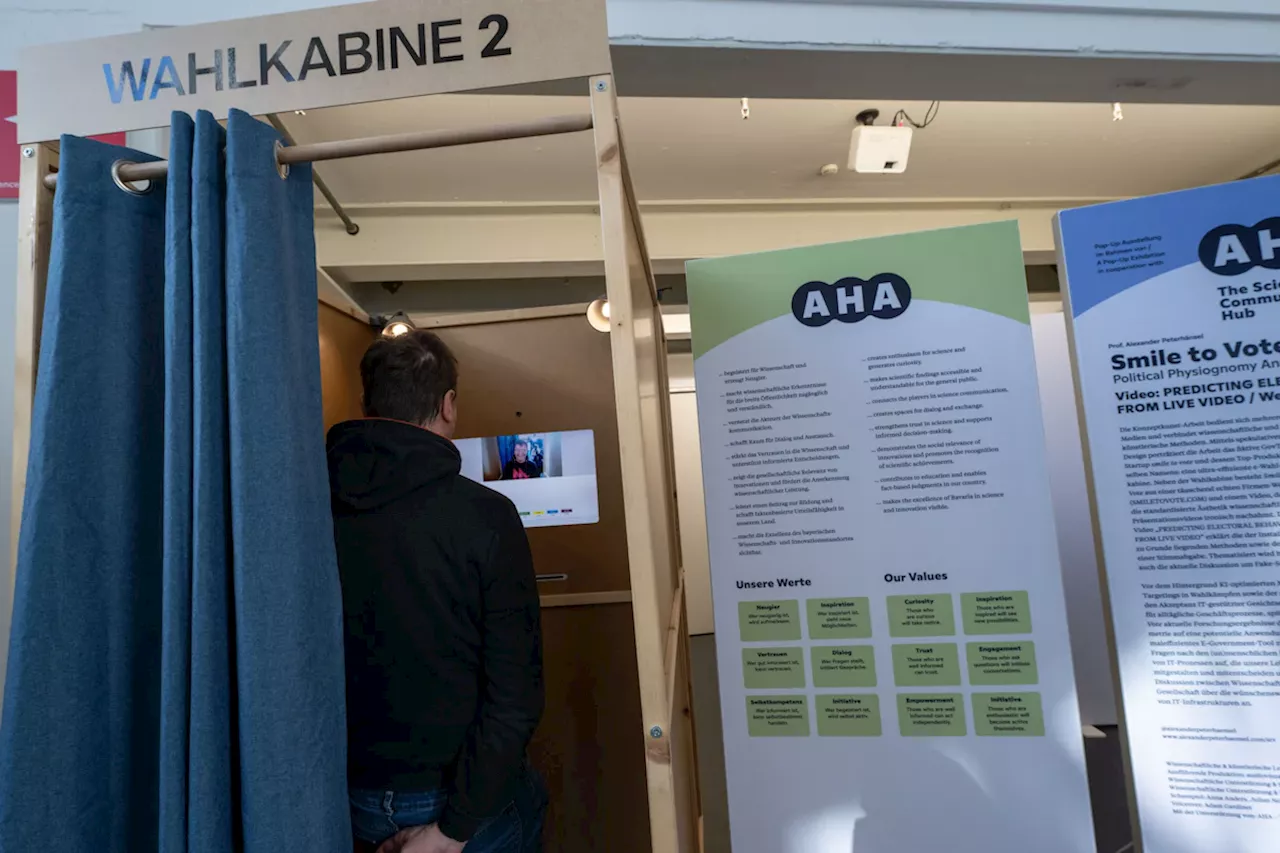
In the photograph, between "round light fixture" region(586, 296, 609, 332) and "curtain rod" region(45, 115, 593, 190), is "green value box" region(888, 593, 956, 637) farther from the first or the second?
"round light fixture" region(586, 296, 609, 332)

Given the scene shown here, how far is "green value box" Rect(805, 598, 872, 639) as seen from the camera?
1586 millimetres

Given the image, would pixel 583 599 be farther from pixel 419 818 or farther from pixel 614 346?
pixel 614 346

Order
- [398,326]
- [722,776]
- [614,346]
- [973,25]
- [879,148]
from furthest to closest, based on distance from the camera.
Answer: [722,776] → [879,148] → [398,326] → [973,25] → [614,346]

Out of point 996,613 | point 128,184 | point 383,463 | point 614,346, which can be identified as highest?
point 128,184

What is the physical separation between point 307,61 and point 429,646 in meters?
1.02

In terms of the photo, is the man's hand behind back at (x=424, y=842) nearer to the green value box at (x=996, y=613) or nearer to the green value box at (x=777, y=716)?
the green value box at (x=777, y=716)

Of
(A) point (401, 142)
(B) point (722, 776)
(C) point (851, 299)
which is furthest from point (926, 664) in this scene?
(B) point (722, 776)

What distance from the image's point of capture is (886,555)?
1586 mm

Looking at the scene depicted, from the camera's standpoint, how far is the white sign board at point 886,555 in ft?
4.96

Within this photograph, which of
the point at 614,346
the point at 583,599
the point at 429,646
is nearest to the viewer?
the point at 614,346

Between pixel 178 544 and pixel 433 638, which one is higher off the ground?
pixel 178 544

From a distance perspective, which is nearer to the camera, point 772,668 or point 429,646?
point 429,646

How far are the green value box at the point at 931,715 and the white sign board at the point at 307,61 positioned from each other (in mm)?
1379

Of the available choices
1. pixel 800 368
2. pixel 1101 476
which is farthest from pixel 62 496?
pixel 1101 476
